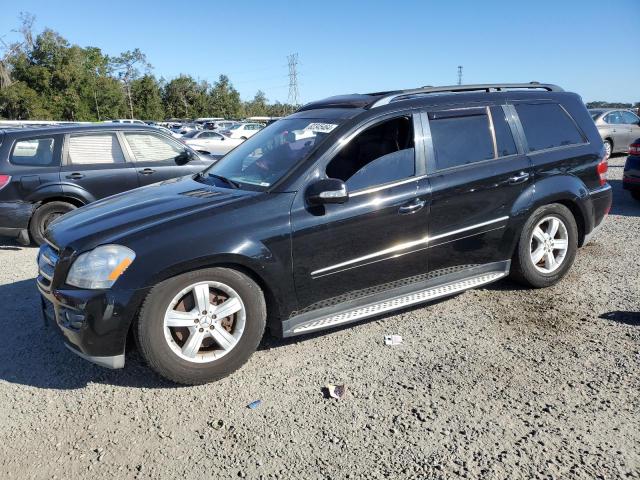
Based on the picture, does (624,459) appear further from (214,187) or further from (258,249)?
(214,187)

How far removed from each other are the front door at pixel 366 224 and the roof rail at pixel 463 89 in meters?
0.21

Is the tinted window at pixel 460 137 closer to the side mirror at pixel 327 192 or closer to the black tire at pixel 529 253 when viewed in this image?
the black tire at pixel 529 253

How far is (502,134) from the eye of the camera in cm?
448

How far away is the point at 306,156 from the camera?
12.3 feet

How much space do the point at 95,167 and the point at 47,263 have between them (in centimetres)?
417

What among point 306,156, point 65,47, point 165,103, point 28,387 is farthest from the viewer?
point 165,103

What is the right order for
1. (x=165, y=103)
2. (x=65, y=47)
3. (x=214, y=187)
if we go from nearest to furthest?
(x=214, y=187) → (x=65, y=47) → (x=165, y=103)

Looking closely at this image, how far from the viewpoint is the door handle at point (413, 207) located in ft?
12.6

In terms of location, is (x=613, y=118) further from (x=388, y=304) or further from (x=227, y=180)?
(x=227, y=180)

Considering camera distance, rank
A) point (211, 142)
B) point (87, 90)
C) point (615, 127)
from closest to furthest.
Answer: point (615, 127)
point (211, 142)
point (87, 90)

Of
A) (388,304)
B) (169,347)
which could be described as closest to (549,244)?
(388,304)

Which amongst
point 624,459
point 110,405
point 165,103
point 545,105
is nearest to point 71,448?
point 110,405

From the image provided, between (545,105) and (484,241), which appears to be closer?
(484,241)

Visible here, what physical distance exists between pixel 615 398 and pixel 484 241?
1.65 meters
